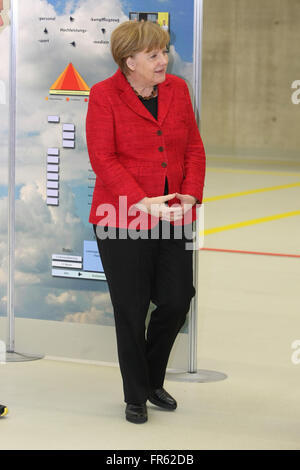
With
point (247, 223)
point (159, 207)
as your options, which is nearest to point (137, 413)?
point (159, 207)

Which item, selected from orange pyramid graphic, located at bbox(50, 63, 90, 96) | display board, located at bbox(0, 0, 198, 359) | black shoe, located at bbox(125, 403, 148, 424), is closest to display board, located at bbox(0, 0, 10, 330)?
display board, located at bbox(0, 0, 198, 359)

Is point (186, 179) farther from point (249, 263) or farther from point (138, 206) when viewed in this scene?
point (249, 263)

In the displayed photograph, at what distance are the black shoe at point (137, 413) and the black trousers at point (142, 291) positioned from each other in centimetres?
3

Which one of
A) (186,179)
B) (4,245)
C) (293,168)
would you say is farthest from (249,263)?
(293,168)

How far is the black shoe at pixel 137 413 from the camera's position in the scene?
10.5 feet

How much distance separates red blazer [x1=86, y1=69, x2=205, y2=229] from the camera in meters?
3.05

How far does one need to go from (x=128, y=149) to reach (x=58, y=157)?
3.21ft

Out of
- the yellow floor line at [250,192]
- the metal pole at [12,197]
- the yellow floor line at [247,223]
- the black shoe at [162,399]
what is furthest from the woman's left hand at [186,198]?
the yellow floor line at [250,192]

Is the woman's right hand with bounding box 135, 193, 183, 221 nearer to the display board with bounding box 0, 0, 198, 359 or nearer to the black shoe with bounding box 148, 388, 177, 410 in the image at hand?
the black shoe with bounding box 148, 388, 177, 410

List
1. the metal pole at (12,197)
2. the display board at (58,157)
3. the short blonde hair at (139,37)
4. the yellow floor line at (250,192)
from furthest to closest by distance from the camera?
the yellow floor line at (250,192) < the metal pole at (12,197) < the display board at (58,157) < the short blonde hair at (139,37)

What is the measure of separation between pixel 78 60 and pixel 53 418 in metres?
1.76

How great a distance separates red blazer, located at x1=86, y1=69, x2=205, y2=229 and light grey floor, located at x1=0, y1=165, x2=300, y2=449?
84 cm

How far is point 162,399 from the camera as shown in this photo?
11.0ft

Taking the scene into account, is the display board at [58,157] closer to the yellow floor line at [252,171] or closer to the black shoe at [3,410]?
the black shoe at [3,410]
